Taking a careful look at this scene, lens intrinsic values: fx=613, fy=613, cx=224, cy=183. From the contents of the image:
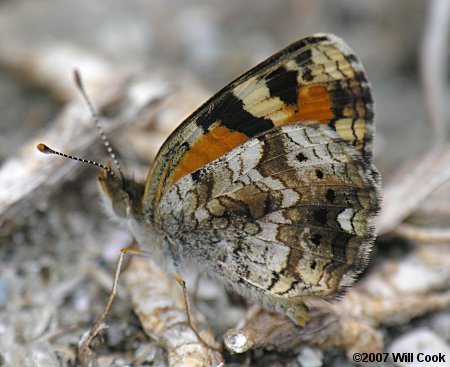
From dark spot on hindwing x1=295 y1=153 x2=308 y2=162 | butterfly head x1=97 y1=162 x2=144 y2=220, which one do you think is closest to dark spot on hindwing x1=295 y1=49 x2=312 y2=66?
dark spot on hindwing x1=295 y1=153 x2=308 y2=162

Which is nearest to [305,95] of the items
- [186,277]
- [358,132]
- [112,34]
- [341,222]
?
[358,132]

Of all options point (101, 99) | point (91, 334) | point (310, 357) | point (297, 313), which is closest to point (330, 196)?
point (297, 313)

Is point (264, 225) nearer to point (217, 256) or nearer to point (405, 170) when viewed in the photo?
point (217, 256)

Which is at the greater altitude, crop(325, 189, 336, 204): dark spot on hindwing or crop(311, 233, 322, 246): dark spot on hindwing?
crop(325, 189, 336, 204): dark spot on hindwing

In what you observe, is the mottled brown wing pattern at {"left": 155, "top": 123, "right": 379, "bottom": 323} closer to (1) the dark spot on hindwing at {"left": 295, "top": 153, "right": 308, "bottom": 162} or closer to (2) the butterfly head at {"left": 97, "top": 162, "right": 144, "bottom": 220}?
(1) the dark spot on hindwing at {"left": 295, "top": 153, "right": 308, "bottom": 162}

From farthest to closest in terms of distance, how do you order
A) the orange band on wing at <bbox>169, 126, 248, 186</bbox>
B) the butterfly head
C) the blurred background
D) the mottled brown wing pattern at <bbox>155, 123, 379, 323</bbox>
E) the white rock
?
the blurred background
the butterfly head
the white rock
the orange band on wing at <bbox>169, 126, 248, 186</bbox>
the mottled brown wing pattern at <bbox>155, 123, 379, 323</bbox>

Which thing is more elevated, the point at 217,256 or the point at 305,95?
the point at 305,95

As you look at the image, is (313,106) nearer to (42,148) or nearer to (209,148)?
(209,148)
